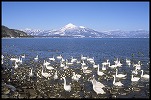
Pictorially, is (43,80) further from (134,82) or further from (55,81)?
(134,82)

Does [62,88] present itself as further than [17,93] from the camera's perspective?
Yes

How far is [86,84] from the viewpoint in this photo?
27.6 m

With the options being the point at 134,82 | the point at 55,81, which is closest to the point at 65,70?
the point at 55,81

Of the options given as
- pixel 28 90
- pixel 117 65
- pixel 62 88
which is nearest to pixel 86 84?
pixel 62 88

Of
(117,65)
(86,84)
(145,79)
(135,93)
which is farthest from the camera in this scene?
(117,65)

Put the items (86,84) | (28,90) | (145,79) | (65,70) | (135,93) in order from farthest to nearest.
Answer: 1. (65,70)
2. (145,79)
3. (86,84)
4. (135,93)
5. (28,90)

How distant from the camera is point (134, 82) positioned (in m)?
29.2

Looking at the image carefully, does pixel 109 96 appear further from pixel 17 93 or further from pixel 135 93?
pixel 17 93

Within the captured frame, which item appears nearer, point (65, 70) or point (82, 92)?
point (82, 92)

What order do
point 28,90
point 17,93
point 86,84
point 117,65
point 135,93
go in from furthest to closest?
point 117,65 → point 86,84 → point 135,93 → point 28,90 → point 17,93

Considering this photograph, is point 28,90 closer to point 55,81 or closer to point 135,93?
point 55,81

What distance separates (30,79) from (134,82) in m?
11.8

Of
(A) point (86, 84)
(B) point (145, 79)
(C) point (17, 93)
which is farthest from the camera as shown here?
(B) point (145, 79)

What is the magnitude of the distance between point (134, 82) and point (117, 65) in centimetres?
1081
